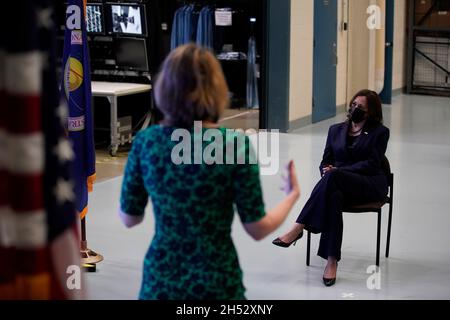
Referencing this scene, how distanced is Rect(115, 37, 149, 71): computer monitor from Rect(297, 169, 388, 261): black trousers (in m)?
5.43

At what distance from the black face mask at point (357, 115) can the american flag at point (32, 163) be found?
3643 millimetres

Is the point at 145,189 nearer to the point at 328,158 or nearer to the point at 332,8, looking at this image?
the point at 328,158

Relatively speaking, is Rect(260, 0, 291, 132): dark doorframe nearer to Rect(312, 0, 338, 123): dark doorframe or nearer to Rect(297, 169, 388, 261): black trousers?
Rect(312, 0, 338, 123): dark doorframe

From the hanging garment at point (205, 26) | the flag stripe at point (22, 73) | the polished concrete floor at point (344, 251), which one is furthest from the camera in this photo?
the hanging garment at point (205, 26)

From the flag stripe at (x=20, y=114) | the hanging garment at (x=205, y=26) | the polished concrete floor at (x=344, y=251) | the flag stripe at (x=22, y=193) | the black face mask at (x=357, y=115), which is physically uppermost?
the hanging garment at (x=205, y=26)

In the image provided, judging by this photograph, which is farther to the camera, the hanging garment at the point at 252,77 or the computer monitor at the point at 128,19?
the hanging garment at the point at 252,77

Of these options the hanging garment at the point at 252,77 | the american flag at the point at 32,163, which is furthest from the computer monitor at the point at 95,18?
the american flag at the point at 32,163

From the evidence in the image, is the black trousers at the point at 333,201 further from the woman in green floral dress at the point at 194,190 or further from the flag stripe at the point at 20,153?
the flag stripe at the point at 20,153

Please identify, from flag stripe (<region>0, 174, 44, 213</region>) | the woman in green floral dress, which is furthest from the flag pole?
flag stripe (<region>0, 174, 44, 213</region>)

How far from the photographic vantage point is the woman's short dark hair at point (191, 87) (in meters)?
2.47

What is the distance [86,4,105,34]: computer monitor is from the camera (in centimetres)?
1022
